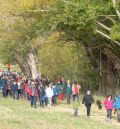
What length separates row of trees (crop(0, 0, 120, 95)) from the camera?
38.2m

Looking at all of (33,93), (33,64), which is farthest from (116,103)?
(33,64)

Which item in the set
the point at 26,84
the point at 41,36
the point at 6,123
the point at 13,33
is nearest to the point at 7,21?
the point at 13,33

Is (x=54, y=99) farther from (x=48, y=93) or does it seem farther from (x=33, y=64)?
(x=33, y=64)

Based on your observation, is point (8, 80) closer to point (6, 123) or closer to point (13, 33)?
point (13, 33)

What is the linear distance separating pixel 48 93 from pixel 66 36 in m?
13.4

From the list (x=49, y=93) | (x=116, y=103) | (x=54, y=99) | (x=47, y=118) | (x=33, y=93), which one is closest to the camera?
(x=47, y=118)

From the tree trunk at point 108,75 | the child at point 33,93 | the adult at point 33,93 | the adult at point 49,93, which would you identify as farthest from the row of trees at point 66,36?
the child at point 33,93

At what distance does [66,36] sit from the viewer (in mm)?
47531

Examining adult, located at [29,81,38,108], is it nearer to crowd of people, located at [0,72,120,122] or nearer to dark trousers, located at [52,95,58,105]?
crowd of people, located at [0,72,120,122]

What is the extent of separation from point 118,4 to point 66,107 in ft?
25.8

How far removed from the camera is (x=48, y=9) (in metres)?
41.2

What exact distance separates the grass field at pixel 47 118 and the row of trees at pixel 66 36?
6.43 meters

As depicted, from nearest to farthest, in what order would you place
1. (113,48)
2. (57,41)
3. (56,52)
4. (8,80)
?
(8,80) → (113,48) → (57,41) → (56,52)

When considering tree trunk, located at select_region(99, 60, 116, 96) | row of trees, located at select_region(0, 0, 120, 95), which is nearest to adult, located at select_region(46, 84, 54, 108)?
row of trees, located at select_region(0, 0, 120, 95)
